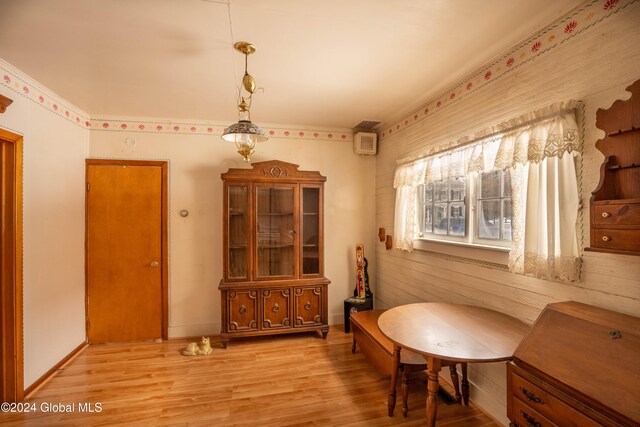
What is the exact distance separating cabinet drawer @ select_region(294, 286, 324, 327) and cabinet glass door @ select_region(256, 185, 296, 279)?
0.26 m

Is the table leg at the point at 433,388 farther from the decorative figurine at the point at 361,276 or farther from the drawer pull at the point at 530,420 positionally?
the decorative figurine at the point at 361,276

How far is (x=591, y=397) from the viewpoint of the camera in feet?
3.34

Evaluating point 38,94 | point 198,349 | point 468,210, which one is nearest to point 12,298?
point 198,349

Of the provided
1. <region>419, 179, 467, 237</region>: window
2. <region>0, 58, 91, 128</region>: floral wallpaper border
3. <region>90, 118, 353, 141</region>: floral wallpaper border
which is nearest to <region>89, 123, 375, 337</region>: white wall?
<region>90, 118, 353, 141</region>: floral wallpaper border

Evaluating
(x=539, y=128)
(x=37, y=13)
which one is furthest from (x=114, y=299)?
(x=539, y=128)

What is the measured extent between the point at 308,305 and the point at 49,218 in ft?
8.47

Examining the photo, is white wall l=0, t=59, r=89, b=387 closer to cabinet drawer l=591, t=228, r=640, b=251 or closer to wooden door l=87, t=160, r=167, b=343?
wooden door l=87, t=160, r=167, b=343

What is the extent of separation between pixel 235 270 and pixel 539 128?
2.88 meters

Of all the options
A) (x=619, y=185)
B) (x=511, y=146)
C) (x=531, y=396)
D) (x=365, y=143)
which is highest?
(x=365, y=143)

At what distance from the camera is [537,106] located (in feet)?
5.63

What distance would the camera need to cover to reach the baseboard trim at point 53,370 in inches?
89.7

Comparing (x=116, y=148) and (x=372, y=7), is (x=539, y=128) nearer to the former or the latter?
(x=372, y=7)

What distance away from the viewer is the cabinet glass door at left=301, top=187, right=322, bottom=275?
131 inches

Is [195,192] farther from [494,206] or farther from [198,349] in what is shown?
[494,206]
